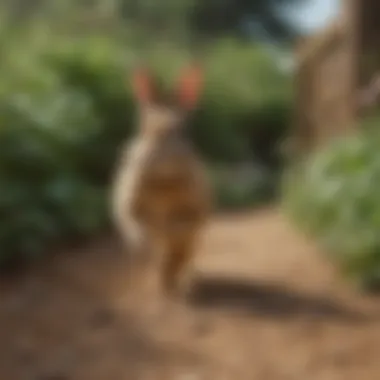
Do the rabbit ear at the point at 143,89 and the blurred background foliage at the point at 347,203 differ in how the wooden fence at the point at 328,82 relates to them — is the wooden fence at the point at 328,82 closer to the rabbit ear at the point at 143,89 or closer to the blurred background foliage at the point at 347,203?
the blurred background foliage at the point at 347,203

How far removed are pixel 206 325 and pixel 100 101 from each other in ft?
6.26

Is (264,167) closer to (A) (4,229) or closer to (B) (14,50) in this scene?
(B) (14,50)

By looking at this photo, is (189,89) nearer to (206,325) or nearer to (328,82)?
(206,325)

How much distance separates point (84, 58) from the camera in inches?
155

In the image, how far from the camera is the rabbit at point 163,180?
223cm

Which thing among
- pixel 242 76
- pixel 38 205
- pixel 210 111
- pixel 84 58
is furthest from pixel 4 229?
pixel 242 76

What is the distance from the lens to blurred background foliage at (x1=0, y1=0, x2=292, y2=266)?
2.97 meters

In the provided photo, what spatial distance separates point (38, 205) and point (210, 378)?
1252mm

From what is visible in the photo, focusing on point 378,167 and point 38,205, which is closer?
point 378,167

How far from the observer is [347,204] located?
2598 mm

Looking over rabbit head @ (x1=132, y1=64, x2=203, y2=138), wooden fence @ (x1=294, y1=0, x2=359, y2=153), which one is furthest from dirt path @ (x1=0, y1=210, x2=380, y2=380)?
wooden fence @ (x1=294, y1=0, x2=359, y2=153)

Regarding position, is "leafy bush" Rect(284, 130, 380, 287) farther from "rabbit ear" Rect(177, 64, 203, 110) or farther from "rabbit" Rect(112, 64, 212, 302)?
"rabbit ear" Rect(177, 64, 203, 110)

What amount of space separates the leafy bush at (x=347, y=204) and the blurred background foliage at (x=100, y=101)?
0.83 m

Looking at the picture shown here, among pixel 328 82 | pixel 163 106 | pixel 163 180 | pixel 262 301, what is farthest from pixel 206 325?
pixel 328 82
